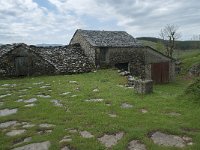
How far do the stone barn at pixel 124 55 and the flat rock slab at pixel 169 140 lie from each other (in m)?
21.5

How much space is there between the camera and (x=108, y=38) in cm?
3269

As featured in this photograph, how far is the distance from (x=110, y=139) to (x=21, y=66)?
18.9 metres

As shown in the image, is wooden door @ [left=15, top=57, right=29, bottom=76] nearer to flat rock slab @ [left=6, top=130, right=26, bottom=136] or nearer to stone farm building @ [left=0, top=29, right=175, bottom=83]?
stone farm building @ [left=0, top=29, right=175, bottom=83]

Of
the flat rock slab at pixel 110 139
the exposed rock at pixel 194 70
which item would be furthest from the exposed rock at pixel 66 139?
the exposed rock at pixel 194 70

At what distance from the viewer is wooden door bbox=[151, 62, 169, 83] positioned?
110ft

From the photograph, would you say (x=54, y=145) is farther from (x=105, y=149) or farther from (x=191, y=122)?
(x=191, y=122)

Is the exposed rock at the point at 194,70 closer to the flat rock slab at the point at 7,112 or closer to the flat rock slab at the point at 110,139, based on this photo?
the flat rock slab at the point at 7,112

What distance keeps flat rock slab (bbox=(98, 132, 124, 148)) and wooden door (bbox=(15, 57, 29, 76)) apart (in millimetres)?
18419

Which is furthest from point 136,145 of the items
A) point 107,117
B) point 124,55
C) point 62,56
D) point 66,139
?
point 124,55

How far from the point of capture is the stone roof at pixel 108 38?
1220 inches

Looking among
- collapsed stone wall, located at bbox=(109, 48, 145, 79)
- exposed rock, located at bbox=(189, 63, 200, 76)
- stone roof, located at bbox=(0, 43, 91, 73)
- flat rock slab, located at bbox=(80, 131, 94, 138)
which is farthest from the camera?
exposed rock, located at bbox=(189, 63, 200, 76)

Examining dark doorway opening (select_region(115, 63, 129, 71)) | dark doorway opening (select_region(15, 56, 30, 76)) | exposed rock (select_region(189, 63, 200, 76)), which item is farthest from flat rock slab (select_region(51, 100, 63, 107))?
exposed rock (select_region(189, 63, 200, 76))

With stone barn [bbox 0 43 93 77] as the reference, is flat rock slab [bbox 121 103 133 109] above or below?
below

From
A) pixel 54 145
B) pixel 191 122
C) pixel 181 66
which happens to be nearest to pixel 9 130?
pixel 54 145
